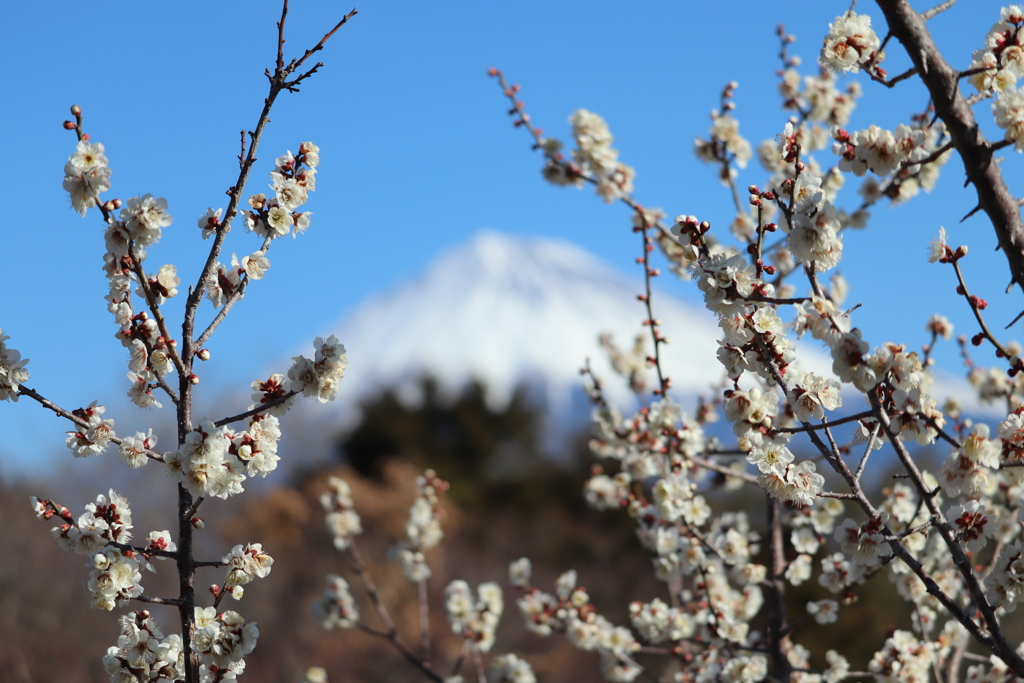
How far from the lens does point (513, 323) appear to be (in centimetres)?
7025

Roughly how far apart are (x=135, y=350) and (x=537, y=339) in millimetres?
65656

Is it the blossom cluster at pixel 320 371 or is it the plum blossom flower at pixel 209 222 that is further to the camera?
the plum blossom flower at pixel 209 222

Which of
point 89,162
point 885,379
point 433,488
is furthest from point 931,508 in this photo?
point 433,488

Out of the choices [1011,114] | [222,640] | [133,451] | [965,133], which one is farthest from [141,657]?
[1011,114]

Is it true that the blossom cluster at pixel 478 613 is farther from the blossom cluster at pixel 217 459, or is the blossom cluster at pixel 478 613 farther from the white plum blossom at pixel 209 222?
the white plum blossom at pixel 209 222

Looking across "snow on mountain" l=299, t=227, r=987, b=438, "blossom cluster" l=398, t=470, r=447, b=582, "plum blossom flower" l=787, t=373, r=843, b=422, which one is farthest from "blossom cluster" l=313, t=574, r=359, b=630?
"snow on mountain" l=299, t=227, r=987, b=438

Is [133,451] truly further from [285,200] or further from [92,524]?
[285,200]

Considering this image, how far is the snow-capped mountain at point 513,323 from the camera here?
60656mm

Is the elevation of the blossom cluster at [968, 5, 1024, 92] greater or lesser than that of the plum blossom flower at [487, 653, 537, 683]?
greater

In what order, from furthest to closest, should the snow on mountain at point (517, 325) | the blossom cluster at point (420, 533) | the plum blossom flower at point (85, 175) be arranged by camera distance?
the snow on mountain at point (517, 325) → the blossom cluster at point (420, 533) → the plum blossom flower at point (85, 175)

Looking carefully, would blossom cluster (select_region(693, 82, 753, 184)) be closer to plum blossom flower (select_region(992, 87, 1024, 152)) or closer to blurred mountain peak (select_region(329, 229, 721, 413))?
plum blossom flower (select_region(992, 87, 1024, 152))

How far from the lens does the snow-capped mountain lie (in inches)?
2388

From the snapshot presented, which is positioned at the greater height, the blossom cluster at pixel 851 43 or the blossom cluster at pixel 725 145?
the blossom cluster at pixel 725 145

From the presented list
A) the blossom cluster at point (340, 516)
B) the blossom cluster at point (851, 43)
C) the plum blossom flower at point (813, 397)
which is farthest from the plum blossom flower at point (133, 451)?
the blossom cluster at point (340, 516)
